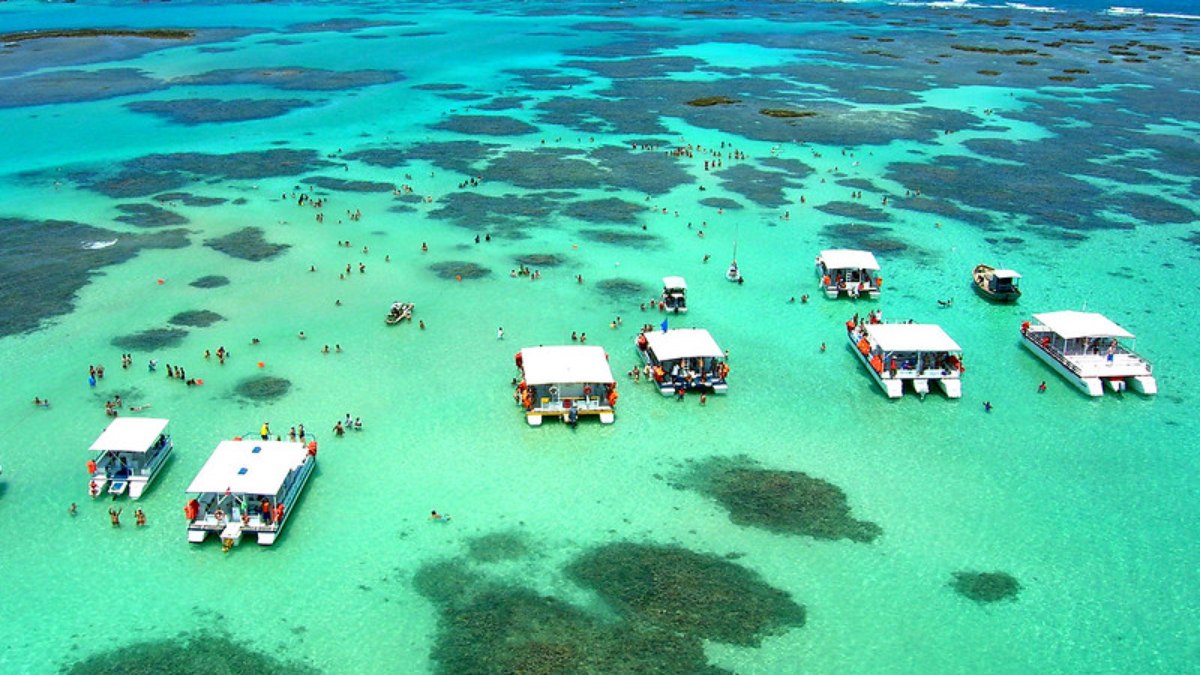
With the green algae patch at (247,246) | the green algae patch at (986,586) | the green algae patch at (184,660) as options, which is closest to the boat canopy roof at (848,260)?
the green algae patch at (986,586)

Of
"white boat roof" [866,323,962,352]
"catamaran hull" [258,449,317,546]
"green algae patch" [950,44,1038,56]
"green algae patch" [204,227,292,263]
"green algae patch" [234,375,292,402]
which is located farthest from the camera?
"green algae patch" [950,44,1038,56]

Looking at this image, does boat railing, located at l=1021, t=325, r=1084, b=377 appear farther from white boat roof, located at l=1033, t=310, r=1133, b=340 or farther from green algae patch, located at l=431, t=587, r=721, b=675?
green algae patch, located at l=431, t=587, r=721, b=675

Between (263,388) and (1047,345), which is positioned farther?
(1047,345)

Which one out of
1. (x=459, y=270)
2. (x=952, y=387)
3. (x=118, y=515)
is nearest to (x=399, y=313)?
(x=459, y=270)

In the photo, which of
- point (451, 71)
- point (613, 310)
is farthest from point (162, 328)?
point (451, 71)

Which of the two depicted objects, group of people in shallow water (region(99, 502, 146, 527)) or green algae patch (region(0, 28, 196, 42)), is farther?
green algae patch (region(0, 28, 196, 42))

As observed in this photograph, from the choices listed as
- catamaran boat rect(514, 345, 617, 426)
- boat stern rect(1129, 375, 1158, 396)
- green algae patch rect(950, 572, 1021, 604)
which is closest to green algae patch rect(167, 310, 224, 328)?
catamaran boat rect(514, 345, 617, 426)

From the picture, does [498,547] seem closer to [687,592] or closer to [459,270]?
[687,592]

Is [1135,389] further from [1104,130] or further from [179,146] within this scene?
[179,146]
